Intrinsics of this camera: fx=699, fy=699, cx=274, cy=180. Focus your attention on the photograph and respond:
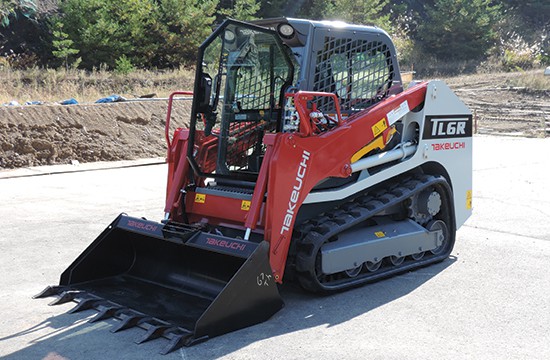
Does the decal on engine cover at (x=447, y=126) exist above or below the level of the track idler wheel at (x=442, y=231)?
above

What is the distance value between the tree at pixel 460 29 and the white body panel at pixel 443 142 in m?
42.4

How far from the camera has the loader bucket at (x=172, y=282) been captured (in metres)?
5.30

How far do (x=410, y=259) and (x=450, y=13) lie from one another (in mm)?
44361

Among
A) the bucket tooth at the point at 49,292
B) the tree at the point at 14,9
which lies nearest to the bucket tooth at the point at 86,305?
the bucket tooth at the point at 49,292

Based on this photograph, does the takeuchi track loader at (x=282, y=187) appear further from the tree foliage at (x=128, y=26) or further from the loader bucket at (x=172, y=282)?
the tree foliage at (x=128, y=26)

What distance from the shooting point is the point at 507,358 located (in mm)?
4953

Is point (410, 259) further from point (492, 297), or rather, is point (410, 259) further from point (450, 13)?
point (450, 13)

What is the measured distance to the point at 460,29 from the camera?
159ft

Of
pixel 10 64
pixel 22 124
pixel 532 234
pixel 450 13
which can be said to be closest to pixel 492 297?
pixel 532 234

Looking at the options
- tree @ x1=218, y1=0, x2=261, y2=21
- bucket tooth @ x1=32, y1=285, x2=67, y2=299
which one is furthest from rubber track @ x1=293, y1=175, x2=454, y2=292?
tree @ x1=218, y1=0, x2=261, y2=21

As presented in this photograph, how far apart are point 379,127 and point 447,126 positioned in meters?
1.23

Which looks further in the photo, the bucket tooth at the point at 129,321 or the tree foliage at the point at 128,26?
the tree foliage at the point at 128,26

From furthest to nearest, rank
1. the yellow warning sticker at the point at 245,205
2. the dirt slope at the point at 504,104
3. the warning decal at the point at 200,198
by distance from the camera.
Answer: the dirt slope at the point at 504,104, the warning decal at the point at 200,198, the yellow warning sticker at the point at 245,205

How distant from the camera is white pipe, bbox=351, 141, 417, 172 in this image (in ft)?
21.7
